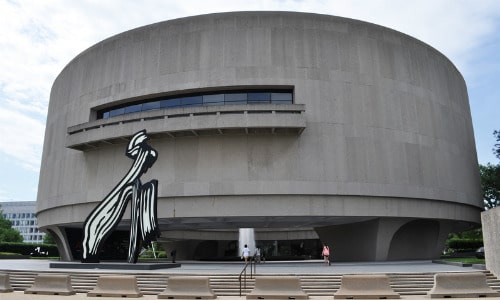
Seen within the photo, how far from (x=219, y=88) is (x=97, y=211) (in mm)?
11686

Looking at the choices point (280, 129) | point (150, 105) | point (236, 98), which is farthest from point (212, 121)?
point (150, 105)

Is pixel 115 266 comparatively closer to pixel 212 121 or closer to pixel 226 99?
pixel 212 121

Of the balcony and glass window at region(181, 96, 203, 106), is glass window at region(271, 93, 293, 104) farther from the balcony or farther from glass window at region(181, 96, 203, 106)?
glass window at region(181, 96, 203, 106)

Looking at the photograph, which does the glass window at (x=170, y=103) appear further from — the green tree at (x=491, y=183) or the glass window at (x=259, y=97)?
the green tree at (x=491, y=183)

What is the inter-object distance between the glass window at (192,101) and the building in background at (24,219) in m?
136

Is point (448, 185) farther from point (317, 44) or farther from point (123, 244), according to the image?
point (123, 244)

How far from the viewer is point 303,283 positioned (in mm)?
15336

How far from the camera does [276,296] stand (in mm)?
13070

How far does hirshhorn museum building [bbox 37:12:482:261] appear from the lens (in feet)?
86.7

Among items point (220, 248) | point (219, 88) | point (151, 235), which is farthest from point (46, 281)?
point (220, 248)

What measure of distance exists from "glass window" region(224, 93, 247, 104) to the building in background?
455 feet

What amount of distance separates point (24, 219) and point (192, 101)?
469ft

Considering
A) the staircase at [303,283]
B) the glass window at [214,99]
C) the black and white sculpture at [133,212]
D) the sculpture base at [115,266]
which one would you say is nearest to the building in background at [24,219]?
the glass window at [214,99]

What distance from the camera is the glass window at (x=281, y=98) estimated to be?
28297 millimetres
